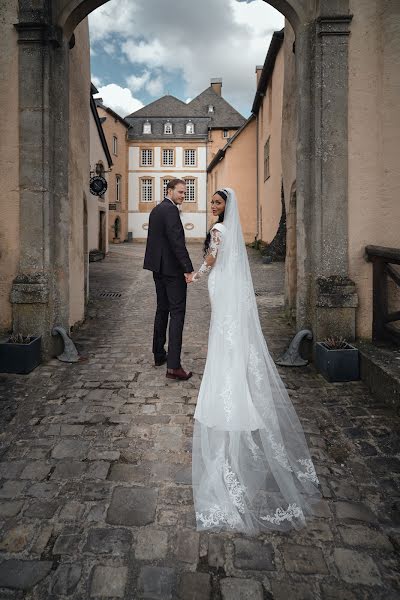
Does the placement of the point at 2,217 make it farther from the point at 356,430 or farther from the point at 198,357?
the point at 356,430

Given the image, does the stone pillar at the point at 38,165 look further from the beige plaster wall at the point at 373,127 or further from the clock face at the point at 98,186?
the clock face at the point at 98,186

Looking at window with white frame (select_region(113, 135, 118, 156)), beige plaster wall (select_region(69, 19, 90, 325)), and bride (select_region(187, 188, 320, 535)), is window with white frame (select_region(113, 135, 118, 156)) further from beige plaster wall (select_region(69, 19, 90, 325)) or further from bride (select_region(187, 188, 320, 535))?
bride (select_region(187, 188, 320, 535))

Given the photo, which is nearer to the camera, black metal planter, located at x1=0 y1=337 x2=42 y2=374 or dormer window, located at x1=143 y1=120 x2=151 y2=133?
black metal planter, located at x1=0 y1=337 x2=42 y2=374

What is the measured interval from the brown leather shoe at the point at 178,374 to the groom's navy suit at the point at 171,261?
0.15ft

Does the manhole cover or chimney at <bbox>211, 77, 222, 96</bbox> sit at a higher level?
chimney at <bbox>211, 77, 222, 96</bbox>

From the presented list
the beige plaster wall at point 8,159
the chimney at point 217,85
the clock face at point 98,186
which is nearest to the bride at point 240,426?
the beige plaster wall at point 8,159

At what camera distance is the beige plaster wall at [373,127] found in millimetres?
5004

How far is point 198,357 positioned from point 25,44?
14.3 ft

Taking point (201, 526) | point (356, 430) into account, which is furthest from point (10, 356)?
point (356, 430)

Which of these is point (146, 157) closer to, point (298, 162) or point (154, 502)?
point (298, 162)

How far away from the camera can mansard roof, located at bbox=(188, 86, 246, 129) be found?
41.0m

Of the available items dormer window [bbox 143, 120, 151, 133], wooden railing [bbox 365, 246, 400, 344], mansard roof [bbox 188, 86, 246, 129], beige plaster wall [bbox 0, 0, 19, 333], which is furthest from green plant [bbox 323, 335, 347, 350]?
dormer window [bbox 143, 120, 151, 133]

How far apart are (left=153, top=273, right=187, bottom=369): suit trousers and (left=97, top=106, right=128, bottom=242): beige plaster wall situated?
3271 centimetres

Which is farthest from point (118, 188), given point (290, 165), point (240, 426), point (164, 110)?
point (240, 426)
